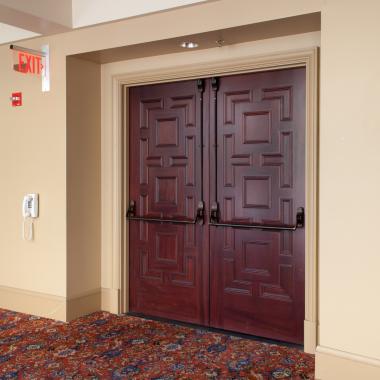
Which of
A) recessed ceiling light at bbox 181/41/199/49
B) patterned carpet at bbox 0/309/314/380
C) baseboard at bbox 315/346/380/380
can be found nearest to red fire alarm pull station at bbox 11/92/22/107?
recessed ceiling light at bbox 181/41/199/49

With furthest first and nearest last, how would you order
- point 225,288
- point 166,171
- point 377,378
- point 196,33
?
point 166,171 → point 225,288 → point 196,33 → point 377,378

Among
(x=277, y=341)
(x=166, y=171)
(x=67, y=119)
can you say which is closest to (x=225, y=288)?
(x=277, y=341)

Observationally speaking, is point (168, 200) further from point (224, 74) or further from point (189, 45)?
point (189, 45)

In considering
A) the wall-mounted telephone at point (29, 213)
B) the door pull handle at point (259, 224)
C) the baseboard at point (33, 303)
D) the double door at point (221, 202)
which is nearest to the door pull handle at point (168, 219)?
the double door at point (221, 202)

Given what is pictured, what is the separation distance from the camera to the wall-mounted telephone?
4.85m

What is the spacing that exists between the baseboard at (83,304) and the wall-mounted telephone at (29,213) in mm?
756

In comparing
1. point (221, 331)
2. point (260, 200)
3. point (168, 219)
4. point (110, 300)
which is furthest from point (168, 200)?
point (221, 331)

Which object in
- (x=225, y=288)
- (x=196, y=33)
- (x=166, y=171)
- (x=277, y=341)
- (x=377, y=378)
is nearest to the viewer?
(x=377, y=378)

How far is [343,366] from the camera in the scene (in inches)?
131

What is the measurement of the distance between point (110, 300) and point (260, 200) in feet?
6.04

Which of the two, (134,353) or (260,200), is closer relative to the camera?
(134,353)

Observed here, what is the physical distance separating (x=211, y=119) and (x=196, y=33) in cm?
82

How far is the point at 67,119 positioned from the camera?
4.66 metres

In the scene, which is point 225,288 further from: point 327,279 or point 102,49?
point 102,49
